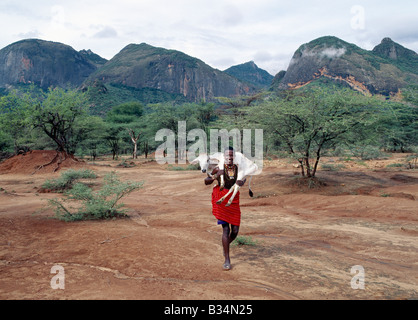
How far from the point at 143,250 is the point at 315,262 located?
8.29 feet

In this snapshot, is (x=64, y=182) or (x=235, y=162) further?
(x=64, y=182)

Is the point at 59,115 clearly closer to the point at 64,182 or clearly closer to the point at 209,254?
the point at 64,182

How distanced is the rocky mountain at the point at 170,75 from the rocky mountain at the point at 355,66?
37.1m

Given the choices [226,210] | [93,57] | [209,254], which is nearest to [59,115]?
[209,254]

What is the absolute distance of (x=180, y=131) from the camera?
2647cm

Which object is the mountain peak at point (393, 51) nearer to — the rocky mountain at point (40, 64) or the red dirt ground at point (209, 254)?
the red dirt ground at point (209, 254)

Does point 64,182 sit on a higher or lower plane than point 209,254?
higher

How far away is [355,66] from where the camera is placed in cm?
6141

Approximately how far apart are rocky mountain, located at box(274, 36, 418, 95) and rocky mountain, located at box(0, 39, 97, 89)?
8269 centimetres

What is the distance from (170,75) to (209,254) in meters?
104

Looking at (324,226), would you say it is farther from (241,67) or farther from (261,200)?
(241,67)

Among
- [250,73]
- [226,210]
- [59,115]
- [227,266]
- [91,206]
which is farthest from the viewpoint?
[250,73]
